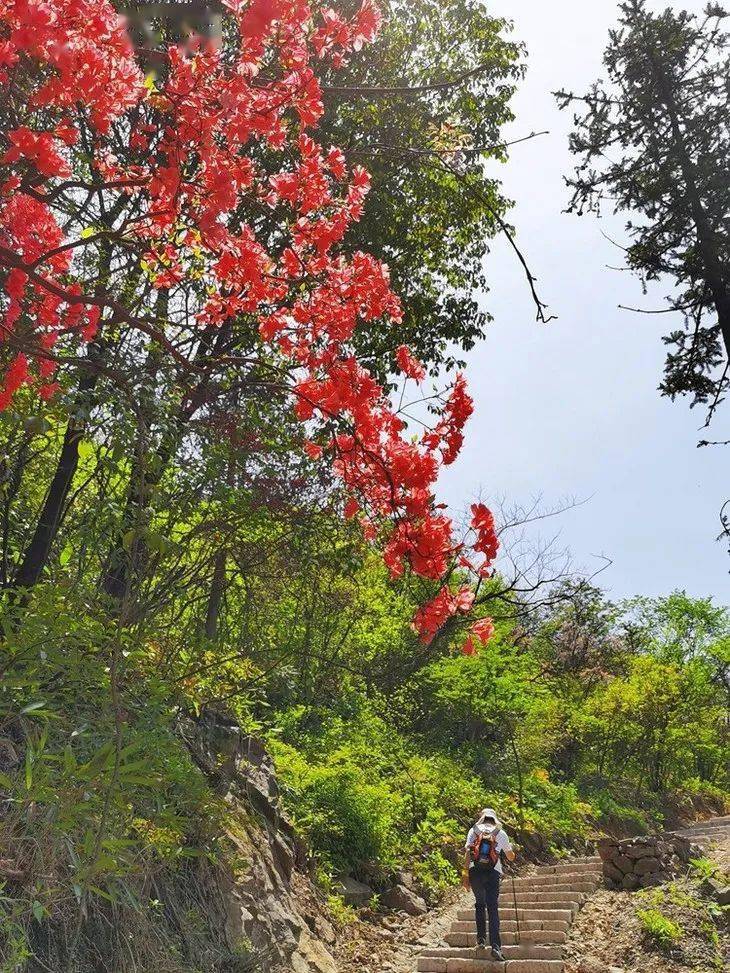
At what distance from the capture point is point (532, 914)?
962 centimetres

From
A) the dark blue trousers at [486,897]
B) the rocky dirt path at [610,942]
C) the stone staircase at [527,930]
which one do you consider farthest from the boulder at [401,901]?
the rocky dirt path at [610,942]

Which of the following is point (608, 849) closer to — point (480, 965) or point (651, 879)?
point (651, 879)

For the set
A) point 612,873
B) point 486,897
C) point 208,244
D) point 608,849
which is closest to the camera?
point 208,244

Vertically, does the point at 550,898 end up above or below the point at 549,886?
below

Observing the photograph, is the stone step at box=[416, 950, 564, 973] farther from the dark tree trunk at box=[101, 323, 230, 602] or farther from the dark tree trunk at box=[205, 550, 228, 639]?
the dark tree trunk at box=[101, 323, 230, 602]

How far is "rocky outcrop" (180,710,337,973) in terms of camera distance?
227 inches

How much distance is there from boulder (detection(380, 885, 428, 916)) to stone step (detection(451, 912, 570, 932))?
66 cm

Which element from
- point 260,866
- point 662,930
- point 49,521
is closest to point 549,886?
point 662,930

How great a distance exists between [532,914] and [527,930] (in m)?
0.34

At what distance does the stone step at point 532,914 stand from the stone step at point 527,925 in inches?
1.9

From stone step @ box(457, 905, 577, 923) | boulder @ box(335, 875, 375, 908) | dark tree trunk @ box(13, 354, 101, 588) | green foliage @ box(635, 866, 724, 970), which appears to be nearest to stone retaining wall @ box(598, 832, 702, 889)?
green foliage @ box(635, 866, 724, 970)

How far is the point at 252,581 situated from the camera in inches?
271

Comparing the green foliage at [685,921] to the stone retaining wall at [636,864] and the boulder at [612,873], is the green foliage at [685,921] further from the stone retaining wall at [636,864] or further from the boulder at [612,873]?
the boulder at [612,873]

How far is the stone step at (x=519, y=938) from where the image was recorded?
8.91m
